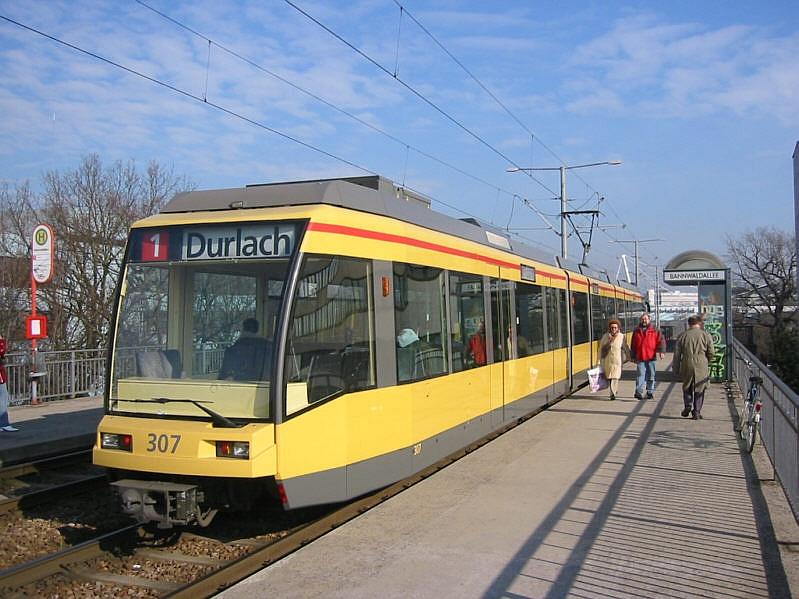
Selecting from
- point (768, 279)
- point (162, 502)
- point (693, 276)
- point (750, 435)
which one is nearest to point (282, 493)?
point (162, 502)

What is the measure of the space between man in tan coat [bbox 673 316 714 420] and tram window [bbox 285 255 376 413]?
7.30 meters

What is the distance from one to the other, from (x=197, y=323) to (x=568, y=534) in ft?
11.9

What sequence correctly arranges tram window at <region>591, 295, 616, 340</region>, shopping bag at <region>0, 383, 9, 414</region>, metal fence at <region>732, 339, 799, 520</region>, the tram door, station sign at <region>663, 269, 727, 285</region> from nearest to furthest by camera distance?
1. metal fence at <region>732, 339, 799, 520</region>
2. the tram door
3. shopping bag at <region>0, 383, 9, 414</region>
4. station sign at <region>663, 269, 727, 285</region>
5. tram window at <region>591, 295, 616, 340</region>

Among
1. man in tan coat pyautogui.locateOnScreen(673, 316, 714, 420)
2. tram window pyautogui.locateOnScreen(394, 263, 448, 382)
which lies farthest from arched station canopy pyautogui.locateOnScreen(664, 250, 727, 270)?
tram window pyautogui.locateOnScreen(394, 263, 448, 382)

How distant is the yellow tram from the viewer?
6.06 m

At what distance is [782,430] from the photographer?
7.39m

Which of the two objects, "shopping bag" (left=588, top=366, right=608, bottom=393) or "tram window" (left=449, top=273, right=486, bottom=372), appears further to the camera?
"shopping bag" (left=588, top=366, right=608, bottom=393)

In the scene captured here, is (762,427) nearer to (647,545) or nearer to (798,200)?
(798,200)

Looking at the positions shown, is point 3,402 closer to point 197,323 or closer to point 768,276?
point 197,323

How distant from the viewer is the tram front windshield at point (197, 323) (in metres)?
6.26

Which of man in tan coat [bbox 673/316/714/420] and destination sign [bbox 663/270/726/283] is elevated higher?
destination sign [bbox 663/270/726/283]

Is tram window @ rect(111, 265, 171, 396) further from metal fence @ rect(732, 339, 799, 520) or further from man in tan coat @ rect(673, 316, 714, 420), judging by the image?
man in tan coat @ rect(673, 316, 714, 420)

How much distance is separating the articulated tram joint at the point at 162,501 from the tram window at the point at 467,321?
3700 mm

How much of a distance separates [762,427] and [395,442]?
5.13 m
